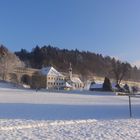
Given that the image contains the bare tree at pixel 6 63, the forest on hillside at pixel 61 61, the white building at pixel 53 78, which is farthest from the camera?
the forest on hillside at pixel 61 61

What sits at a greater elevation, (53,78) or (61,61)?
(61,61)

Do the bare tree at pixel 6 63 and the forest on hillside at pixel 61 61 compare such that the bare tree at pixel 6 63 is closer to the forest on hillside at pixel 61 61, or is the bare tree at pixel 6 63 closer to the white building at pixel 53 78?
the white building at pixel 53 78

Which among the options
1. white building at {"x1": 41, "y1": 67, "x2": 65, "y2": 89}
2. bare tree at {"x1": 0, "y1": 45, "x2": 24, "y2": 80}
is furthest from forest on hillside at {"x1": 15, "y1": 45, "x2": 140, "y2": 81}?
bare tree at {"x1": 0, "y1": 45, "x2": 24, "y2": 80}

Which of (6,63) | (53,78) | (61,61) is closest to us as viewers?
(6,63)

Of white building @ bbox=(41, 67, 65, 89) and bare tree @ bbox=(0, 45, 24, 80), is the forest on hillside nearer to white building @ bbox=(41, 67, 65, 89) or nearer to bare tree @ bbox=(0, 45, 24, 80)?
white building @ bbox=(41, 67, 65, 89)

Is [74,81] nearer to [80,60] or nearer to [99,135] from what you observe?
[80,60]

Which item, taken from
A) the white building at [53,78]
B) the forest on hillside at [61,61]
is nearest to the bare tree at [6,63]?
the white building at [53,78]

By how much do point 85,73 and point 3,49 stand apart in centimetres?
4584

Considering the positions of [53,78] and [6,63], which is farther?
[53,78]

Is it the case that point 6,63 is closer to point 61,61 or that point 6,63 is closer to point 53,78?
point 53,78

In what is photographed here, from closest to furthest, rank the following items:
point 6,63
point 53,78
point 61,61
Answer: point 6,63 < point 53,78 < point 61,61

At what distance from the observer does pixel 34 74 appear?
460 feet

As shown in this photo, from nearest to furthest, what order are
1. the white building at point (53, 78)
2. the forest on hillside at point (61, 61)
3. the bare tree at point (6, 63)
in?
the bare tree at point (6, 63)
the white building at point (53, 78)
the forest on hillside at point (61, 61)

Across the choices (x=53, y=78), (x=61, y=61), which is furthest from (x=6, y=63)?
(x=61, y=61)
